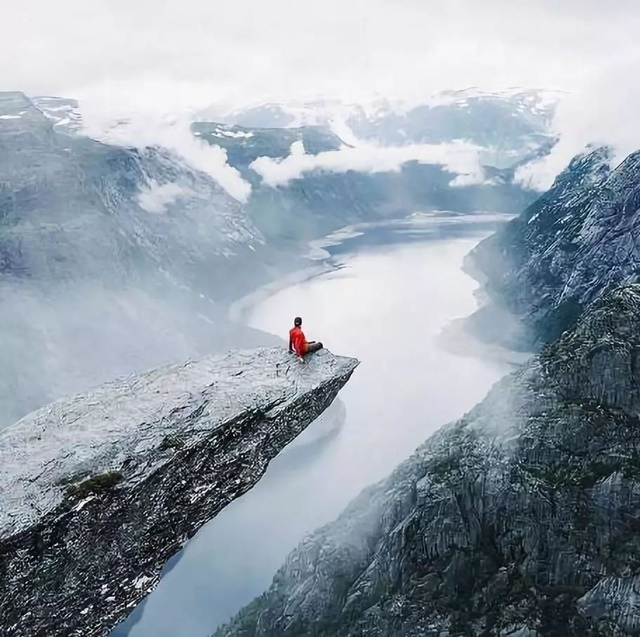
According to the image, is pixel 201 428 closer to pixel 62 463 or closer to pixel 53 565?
pixel 62 463

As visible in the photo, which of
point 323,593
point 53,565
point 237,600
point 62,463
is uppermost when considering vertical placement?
point 62,463

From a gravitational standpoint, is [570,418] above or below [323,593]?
above

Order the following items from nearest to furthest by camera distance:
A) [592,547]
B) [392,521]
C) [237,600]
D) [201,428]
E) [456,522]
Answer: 1. [201,428]
2. [592,547]
3. [456,522]
4. [392,521]
5. [237,600]

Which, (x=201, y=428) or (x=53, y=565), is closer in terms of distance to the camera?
(x=53, y=565)

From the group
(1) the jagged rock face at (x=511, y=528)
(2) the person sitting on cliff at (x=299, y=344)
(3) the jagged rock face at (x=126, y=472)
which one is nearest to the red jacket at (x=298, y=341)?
(2) the person sitting on cliff at (x=299, y=344)

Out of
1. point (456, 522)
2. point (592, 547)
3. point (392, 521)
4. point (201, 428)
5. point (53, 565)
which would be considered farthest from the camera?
point (392, 521)

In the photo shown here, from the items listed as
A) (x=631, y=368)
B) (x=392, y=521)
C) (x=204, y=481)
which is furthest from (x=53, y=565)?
(x=631, y=368)

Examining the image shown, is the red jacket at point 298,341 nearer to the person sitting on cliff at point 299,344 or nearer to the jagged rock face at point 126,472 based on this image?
the person sitting on cliff at point 299,344
